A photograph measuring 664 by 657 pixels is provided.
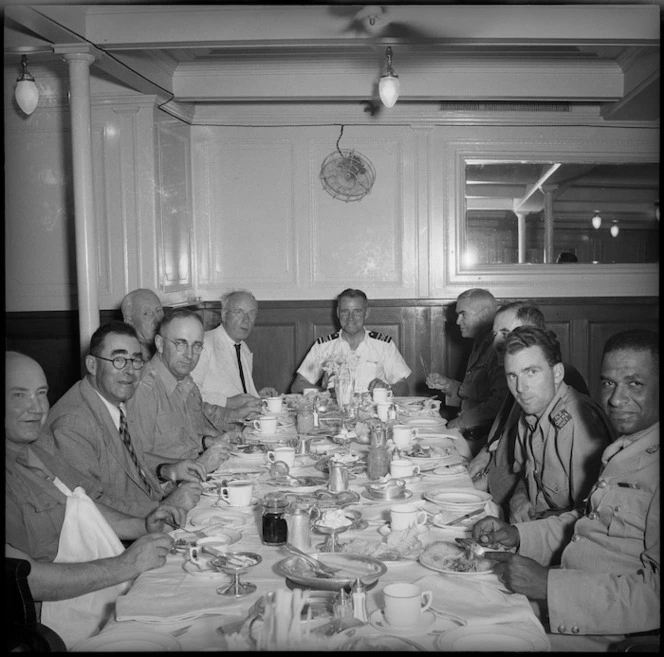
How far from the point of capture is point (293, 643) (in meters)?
1.43

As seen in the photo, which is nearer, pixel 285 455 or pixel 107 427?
pixel 107 427

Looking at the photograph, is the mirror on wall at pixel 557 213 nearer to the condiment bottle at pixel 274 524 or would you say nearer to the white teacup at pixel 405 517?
the white teacup at pixel 405 517

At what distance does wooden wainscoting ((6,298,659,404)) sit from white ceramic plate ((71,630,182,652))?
16.4ft

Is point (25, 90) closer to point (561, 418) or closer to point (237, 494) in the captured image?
point (237, 494)

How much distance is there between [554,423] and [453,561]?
97 centimetres

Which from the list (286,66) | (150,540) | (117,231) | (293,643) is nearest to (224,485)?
(150,540)

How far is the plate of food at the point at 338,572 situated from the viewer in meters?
1.68

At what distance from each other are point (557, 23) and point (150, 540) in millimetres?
3582

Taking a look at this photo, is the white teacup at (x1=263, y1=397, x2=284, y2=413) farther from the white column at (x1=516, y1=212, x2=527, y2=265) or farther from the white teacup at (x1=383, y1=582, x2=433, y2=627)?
the white column at (x1=516, y1=212, x2=527, y2=265)

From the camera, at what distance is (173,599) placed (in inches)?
65.7

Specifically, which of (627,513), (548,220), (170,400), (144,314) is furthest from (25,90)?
(548,220)

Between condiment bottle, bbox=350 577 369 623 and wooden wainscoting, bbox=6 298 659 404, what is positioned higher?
wooden wainscoting, bbox=6 298 659 404

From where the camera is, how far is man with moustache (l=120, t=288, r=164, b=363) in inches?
193

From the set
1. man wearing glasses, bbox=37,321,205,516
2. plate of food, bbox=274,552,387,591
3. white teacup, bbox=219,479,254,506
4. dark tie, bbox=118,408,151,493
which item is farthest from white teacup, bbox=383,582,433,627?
dark tie, bbox=118,408,151,493
